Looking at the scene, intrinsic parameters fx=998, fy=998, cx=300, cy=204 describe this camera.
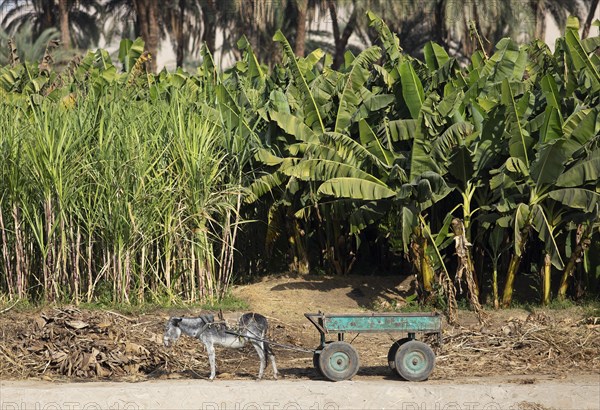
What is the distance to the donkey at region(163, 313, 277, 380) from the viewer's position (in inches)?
320

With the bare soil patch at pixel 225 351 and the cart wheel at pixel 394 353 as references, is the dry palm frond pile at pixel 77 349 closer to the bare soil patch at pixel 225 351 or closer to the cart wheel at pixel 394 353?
the bare soil patch at pixel 225 351

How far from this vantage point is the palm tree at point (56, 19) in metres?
43.6

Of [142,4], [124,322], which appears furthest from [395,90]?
[142,4]

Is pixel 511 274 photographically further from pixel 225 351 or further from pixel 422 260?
pixel 225 351

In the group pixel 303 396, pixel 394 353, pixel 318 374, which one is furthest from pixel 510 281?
pixel 303 396

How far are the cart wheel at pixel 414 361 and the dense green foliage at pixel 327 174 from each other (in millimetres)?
2906

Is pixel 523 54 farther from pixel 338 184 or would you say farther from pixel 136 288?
pixel 136 288

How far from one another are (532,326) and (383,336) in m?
1.68

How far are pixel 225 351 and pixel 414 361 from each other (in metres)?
2.21

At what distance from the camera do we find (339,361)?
820 centimetres

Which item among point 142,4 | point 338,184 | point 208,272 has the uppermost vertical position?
point 142,4

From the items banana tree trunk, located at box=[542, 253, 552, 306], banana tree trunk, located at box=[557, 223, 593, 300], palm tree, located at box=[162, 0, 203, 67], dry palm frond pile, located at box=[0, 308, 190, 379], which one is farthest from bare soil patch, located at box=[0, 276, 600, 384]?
palm tree, located at box=[162, 0, 203, 67]

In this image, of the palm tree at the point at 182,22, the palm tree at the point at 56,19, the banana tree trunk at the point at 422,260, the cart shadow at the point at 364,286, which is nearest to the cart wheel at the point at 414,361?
the banana tree trunk at the point at 422,260

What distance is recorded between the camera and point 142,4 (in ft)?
100
